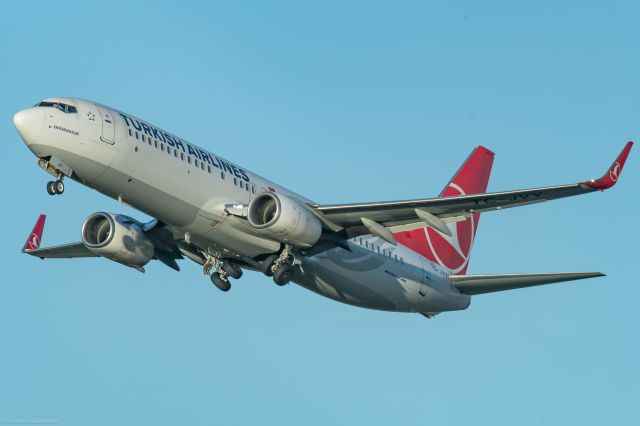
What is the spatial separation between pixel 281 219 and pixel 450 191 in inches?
694

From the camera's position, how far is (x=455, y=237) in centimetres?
5756

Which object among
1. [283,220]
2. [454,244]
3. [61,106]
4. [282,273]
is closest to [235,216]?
[283,220]

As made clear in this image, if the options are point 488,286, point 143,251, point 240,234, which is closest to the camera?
point 240,234

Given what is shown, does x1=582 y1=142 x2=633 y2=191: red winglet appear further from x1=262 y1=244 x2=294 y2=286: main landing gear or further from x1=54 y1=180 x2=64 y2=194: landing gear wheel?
x1=54 y1=180 x2=64 y2=194: landing gear wheel

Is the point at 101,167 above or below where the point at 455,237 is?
below

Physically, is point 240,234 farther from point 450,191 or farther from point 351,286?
point 450,191

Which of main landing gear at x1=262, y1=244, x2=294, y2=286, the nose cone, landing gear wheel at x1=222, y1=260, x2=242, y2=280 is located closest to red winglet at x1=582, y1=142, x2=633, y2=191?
main landing gear at x1=262, y1=244, x2=294, y2=286

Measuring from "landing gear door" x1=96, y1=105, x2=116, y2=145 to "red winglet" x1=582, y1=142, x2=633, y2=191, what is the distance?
16846 mm

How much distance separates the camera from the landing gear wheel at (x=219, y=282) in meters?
47.6

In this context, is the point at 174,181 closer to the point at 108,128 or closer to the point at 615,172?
the point at 108,128

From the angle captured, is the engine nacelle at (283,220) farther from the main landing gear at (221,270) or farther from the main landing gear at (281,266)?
the main landing gear at (221,270)

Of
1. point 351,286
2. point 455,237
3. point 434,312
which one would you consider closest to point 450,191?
point 455,237

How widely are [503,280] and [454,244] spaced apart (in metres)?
7.42

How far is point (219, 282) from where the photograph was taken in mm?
47656
